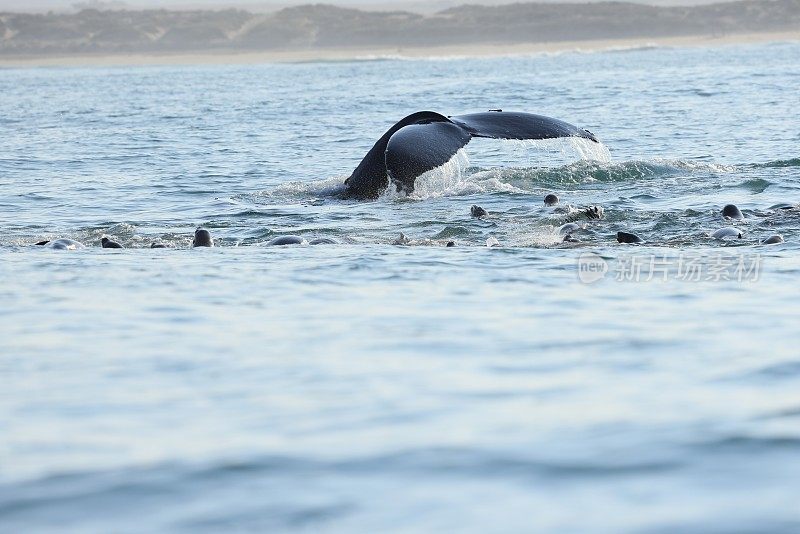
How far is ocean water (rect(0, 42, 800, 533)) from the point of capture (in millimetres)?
4656

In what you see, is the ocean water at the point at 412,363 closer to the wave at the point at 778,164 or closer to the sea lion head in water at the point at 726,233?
the sea lion head in water at the point at 726,233

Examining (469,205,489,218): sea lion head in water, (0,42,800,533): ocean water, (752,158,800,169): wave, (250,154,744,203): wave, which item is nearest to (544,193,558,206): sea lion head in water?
(0,42,800,533): ocean water

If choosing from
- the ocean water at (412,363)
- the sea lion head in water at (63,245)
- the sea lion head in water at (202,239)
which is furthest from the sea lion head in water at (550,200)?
the sea lion head in water at (63,245)

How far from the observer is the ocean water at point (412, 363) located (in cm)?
466

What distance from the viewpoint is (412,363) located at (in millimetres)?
6863

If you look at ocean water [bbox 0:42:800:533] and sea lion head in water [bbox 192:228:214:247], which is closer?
ocean water [bbox 0:42:800:533]

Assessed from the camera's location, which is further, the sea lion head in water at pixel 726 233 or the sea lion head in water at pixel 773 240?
the sea lion head in water at pixel 726 233

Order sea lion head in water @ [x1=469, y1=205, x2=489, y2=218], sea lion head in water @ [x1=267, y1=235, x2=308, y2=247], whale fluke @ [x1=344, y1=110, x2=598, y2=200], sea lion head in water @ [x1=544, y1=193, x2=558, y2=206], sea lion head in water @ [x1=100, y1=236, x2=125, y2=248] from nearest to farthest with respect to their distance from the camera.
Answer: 1. sea lion head in water @ [x1=267, y1=235, x2=308, y2=247]
2. sea lion head in water @ [x1=100, y1=236, x2=125, y2=248]
3. whale fluke @ [x1=344, y1=110, x2=598, y2=200]
4. sea lion head in water @ [x1=469, y1=205, x2=489, y2=218]
5. sea lion head in water @ [x1=544, y1=193, x2=558, y2=206]

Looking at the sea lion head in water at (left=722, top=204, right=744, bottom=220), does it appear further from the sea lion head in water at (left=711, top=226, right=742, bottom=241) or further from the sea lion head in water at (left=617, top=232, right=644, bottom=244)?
the sea lion head in water at (left=617, top=232, right=644, bottom=244)

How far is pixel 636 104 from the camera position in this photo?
37.5 meters

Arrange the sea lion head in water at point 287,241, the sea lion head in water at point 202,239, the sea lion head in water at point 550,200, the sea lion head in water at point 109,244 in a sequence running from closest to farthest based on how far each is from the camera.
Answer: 1. the sea lion head in water at point 287,241
2. the sea lion head in water at point 202,239
3. the sea lion head in water at point 109,244
4. the sea lion head in water at point 550,200

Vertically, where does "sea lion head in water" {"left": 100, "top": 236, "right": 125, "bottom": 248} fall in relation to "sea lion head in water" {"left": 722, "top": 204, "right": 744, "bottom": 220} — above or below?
below

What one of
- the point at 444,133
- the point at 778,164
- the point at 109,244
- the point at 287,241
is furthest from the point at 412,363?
the point at 778,164

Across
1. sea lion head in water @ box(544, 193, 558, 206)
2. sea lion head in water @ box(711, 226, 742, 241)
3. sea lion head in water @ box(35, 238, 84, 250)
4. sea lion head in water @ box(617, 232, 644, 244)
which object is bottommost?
sea lion head in water @ box(35, 238, 84, 250)
